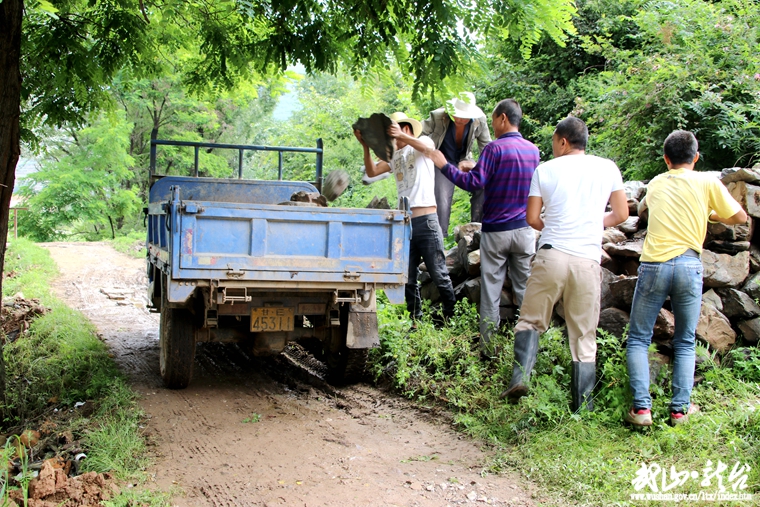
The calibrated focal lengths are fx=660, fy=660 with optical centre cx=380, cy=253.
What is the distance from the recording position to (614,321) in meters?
5.22

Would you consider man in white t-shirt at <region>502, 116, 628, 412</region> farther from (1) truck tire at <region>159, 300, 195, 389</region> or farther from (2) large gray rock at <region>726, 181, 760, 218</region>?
(1) truck tire at <region>159, 300, 195, 389</region>

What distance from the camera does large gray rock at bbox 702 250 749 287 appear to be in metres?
5.29

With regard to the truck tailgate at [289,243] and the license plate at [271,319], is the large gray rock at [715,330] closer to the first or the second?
the truck tailgate at [289,243]

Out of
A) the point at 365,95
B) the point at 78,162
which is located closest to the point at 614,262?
the point at 365,95

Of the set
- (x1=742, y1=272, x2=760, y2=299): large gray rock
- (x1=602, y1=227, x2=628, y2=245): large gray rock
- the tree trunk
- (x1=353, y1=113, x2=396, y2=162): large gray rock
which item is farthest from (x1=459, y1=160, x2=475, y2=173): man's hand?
the tree trunk

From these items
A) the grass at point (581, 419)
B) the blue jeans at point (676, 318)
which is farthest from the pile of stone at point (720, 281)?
the blue jeans at point (676, 318)

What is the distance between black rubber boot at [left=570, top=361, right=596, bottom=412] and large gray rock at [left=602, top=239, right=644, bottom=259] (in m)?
1.52

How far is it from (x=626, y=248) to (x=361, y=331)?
242 cm

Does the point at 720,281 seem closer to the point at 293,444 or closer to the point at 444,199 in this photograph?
the point at 444,199

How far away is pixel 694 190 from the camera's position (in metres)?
4.42

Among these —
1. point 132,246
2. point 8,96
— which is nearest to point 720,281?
point 8,96

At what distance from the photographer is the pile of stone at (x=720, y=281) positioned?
16.7ft

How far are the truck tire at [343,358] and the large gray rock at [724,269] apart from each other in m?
2.94

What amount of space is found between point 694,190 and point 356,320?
2847 millimetres
